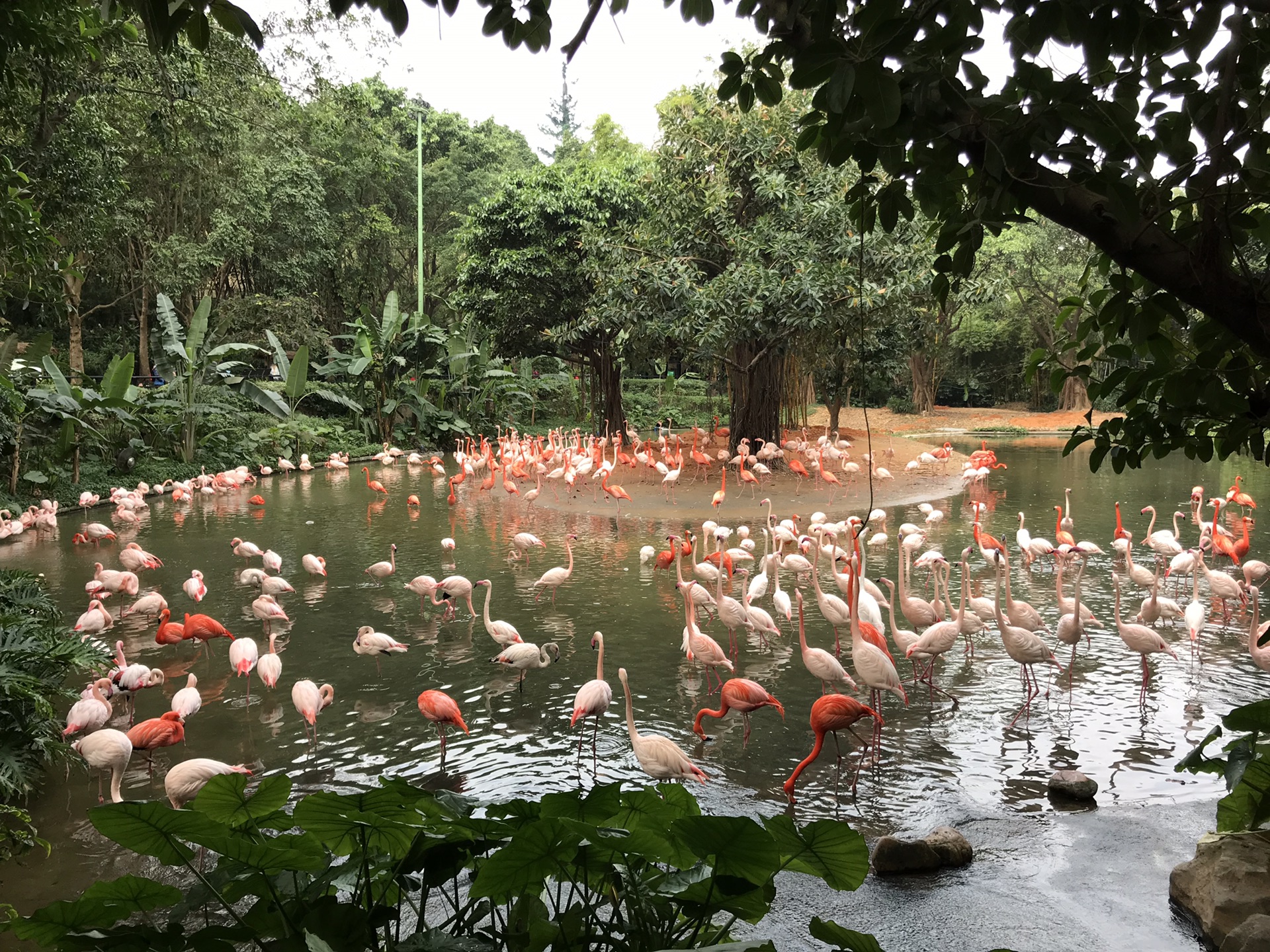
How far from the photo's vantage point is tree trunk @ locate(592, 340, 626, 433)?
2274 centimetres

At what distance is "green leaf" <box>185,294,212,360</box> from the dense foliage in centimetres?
1312

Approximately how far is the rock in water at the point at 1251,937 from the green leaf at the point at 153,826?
2.93 m

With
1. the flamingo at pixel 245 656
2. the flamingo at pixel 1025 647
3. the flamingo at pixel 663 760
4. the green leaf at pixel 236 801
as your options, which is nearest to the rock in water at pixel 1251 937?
the flamingo at pixel 663 760

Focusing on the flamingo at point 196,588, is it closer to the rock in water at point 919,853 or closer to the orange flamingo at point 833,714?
the orange flamingo at point 833,714

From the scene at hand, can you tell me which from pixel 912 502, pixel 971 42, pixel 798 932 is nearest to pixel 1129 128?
pixel 971 42

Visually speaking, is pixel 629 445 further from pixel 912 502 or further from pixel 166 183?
pixel 166 183

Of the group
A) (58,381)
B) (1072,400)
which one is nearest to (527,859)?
(58,381)

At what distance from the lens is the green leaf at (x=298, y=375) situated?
66.7 ft

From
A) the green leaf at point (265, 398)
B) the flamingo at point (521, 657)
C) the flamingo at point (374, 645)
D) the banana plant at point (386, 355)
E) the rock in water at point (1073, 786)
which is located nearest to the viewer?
the rock in water at point (1073, 786)

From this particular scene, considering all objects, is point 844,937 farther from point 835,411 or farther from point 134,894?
point 835,411

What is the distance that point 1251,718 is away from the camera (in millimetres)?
2434

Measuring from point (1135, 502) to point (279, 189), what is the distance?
72.4ft

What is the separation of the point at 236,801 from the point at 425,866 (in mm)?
367

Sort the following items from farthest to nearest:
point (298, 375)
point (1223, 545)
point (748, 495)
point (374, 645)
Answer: point (298, 375) < point (748, 495) < point (1223, 545) < point (374, 645)
